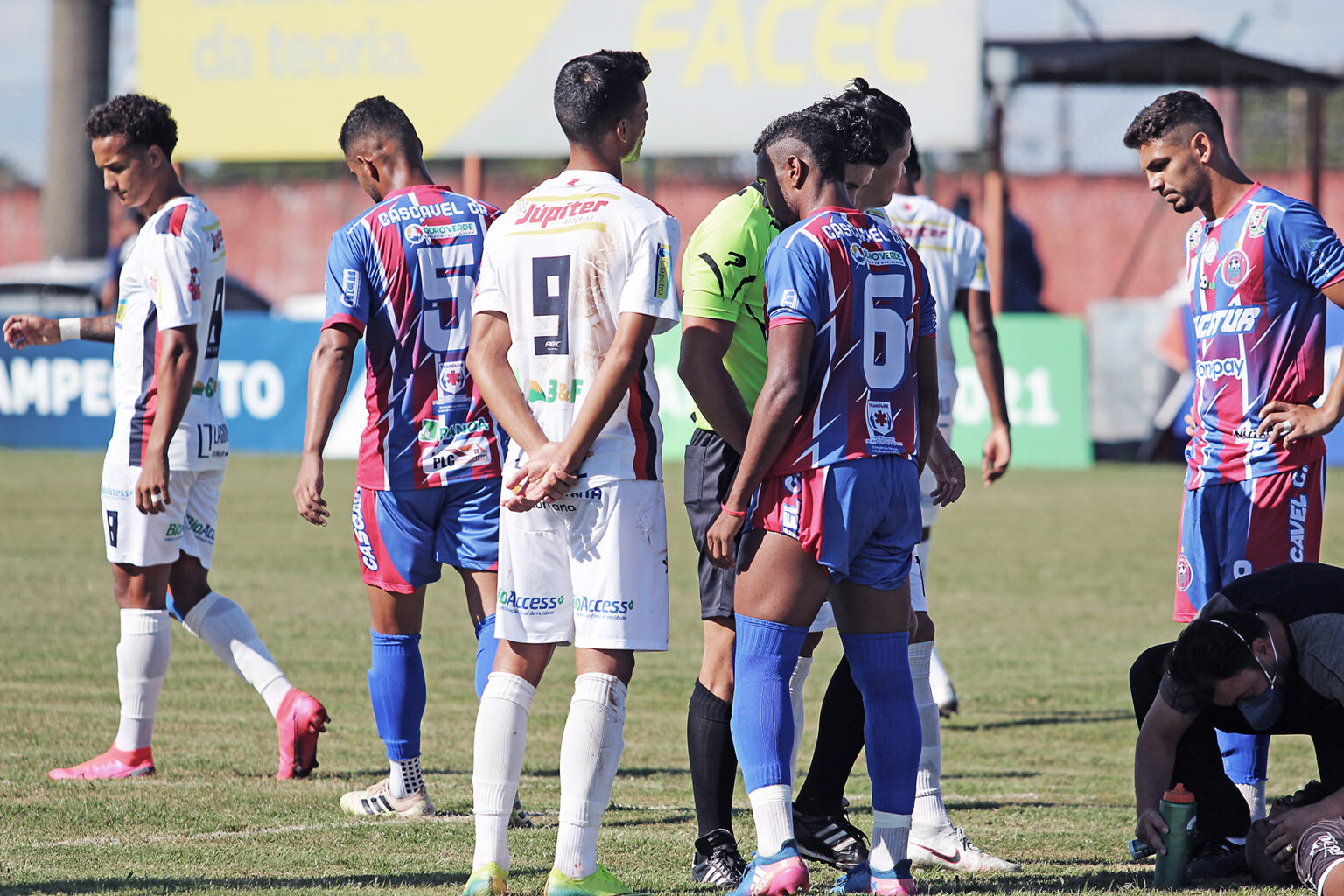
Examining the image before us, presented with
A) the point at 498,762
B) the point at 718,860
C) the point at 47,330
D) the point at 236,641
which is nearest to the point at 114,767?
the point at 236,641

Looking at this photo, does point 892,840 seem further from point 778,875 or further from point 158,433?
point 158,433

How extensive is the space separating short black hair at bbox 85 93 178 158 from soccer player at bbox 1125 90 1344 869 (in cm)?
353

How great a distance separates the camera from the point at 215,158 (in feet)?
83.9

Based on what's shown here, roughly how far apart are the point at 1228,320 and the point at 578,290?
7.30ft

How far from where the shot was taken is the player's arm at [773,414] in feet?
13.7

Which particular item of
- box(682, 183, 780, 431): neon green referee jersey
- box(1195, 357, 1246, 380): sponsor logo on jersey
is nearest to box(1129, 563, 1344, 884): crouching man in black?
box(1195, 357, 1246, 380): sponsor logo on jersey

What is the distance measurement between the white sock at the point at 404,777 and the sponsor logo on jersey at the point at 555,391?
67.7 inches

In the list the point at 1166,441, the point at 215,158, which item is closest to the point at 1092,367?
the point at 1166,441

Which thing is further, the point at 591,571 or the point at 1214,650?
the point at 1214,650

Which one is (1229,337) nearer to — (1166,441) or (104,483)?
(104,483)

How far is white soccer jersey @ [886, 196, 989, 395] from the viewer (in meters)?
6.66

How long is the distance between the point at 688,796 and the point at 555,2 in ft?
65.1

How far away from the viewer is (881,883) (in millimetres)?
4367

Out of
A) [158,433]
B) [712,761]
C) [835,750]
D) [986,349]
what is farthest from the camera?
[986,349]
